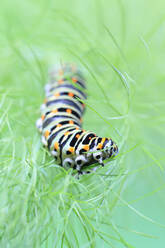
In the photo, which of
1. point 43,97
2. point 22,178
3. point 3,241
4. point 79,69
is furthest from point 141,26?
point 3,241

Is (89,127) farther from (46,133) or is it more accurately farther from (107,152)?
(107,152)

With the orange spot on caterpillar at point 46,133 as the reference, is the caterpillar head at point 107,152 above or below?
below

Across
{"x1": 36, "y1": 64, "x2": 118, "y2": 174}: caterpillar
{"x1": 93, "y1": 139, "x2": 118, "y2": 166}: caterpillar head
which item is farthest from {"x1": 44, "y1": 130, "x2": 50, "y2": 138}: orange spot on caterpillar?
{"x1": 93, "y1": 139, "x2": 118, "y2": 166}: caterpillar head

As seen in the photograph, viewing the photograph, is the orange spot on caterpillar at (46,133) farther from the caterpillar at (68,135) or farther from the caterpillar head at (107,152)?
the caterpillar head at (107,152)

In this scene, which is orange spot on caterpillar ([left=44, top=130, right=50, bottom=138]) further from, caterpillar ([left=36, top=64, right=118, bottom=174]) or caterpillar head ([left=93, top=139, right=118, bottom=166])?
caterpillar head ([left=93, top=139, right=118, bottom=166])

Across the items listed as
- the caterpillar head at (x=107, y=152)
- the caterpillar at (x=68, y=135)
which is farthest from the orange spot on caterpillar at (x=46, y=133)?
the caterpillar head at (x=107, y=152)

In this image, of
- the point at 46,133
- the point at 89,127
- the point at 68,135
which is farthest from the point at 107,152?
the point at 89,127
